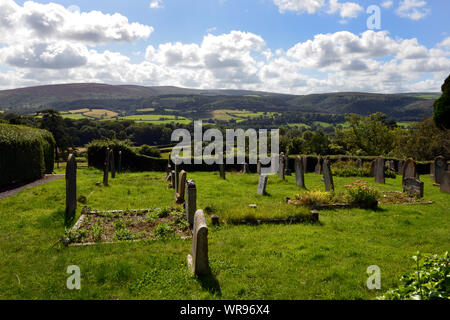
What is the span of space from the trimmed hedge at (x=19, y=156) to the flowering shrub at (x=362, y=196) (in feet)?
59.0

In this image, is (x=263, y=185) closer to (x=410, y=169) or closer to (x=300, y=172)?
(x=300, y=172)

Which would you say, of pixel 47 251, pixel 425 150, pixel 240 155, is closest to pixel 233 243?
pixel 47 251

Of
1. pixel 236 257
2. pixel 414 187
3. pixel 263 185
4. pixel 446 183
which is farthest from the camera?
pixel 446 183

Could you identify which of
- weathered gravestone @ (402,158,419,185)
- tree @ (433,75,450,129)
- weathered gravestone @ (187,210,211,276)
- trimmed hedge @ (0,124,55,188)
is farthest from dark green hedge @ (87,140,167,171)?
tree @ (433,75,450,129)

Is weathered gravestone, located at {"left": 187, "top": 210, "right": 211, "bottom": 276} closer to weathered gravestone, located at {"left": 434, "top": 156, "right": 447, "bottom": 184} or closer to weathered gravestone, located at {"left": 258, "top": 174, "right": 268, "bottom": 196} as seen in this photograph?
weathered gravestone, located at {"left": 258, "top": 174, "right": 268, "bottom": 196}

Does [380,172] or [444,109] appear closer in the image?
[380,172]

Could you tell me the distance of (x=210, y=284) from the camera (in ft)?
19.3

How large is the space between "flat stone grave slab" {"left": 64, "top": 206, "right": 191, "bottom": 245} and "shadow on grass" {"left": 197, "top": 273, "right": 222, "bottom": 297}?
9.00 feet

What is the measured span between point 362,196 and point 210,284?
9.28m

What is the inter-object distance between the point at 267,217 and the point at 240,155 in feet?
68.9

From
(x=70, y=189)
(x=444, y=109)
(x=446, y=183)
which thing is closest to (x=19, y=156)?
(x=70, y=189)

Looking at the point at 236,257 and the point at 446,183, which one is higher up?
the point at 446,183

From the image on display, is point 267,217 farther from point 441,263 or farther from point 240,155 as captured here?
point 240,155

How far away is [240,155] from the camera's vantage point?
31.3 meters
